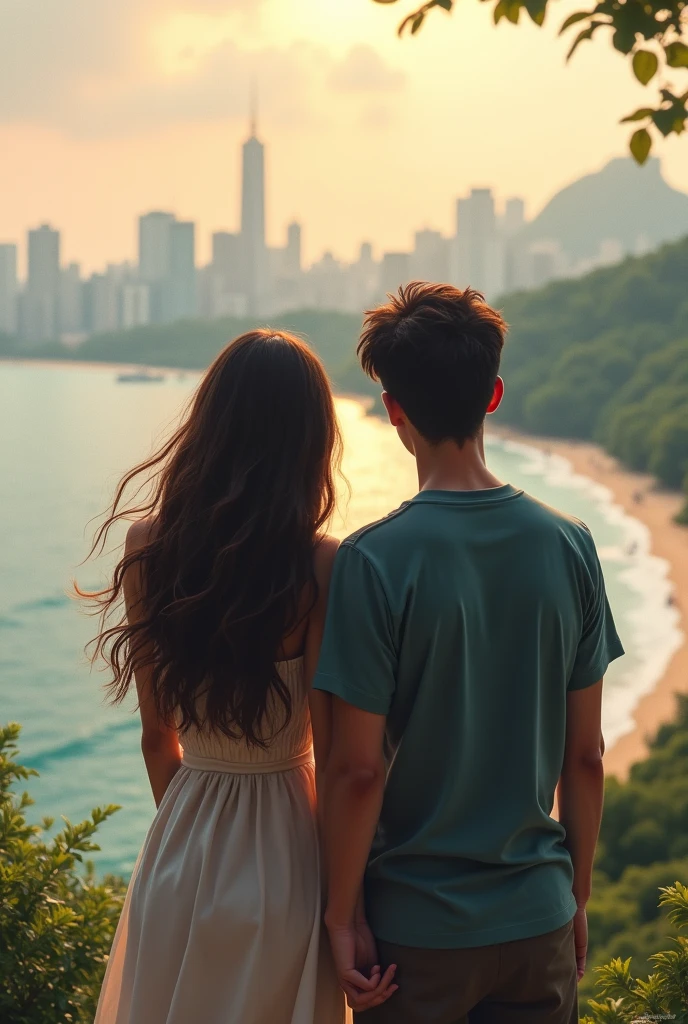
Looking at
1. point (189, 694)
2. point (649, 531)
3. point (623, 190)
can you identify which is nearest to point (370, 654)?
point (189, 694)

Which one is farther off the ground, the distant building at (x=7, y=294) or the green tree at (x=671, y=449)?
the distant building at (x=7, y=294)

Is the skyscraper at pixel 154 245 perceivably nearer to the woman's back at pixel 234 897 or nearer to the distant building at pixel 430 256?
the distant building at pixel 430 256

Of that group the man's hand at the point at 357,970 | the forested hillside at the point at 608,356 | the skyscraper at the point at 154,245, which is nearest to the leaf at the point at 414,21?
the man's hand at the point at 357,970

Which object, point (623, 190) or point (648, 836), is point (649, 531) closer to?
point (648, 836)

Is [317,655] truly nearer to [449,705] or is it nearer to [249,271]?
[449,705]

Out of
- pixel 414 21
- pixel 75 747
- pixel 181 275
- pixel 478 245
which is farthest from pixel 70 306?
pixel 414 21

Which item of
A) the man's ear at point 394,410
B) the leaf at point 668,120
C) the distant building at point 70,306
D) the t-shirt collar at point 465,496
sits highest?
the distant building at point 70,306

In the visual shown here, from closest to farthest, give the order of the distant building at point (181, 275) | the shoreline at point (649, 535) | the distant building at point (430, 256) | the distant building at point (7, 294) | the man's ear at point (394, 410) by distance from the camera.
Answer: the man's ear at point (394, 410) → the shoreline at point (649, 535) → the distant building at point (430, 256) → the distant building at point (7, 294) → the distant building at point (181, 275)
